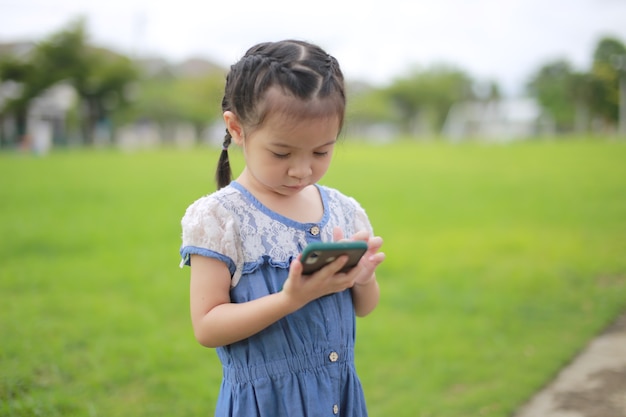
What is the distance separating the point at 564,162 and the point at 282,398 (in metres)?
16.4

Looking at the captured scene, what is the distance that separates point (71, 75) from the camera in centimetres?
3431

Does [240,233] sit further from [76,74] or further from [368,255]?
[76,74]

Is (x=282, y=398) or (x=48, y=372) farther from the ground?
(x=282, y=398)

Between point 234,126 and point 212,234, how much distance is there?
28 cm

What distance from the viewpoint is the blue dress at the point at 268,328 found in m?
1.56

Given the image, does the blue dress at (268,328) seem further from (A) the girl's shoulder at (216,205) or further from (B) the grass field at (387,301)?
(B) the grass field at (387,301)

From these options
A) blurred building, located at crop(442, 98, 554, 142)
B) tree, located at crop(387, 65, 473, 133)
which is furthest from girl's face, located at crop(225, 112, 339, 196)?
tree, located at crop(387, 65, 473, 133)

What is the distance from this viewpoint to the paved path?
2.94 m

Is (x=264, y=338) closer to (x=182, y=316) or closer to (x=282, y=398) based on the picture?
(x=282, y=398)

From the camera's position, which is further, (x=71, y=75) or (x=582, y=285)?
(x=71, y=75)

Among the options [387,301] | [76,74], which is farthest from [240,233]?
[76,74]

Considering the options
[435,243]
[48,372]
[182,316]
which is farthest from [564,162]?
[48,372]

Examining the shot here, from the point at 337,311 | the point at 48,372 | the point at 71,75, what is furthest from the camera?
the point at 71,75

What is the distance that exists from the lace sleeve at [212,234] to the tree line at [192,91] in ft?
1.25
